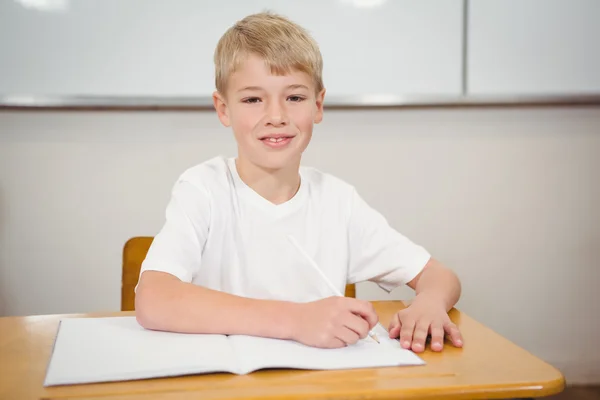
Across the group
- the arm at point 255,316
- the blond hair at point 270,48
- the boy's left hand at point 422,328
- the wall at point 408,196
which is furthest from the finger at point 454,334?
the wall at point 408,196

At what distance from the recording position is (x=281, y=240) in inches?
46.8

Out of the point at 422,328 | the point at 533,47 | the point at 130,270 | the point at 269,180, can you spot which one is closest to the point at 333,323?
→ the point at 422,328

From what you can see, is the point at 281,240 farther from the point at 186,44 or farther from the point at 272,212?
the point at 186,44

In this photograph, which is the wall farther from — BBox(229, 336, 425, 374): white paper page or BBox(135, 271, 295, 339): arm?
BBox(229, 336, 425, 374): white paper page

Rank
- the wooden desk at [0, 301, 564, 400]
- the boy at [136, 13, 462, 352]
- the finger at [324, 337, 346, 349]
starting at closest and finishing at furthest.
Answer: the wooden desk at [0, 301, 564, 400], the finger at [324, 337, 346, 349], the boy at [136, 13, 462, 352]

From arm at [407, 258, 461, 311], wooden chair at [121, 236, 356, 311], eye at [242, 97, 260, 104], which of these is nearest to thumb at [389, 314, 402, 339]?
arm at [407, 258, 461, 311]

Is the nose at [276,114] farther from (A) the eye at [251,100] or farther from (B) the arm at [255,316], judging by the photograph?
(B) the arm at [255,316]

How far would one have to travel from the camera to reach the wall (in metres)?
1.87

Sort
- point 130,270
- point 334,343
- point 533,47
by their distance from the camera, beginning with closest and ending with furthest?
1. point 334,343
2. point 130,270
3. point 533,47

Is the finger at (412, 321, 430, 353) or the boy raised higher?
the boy

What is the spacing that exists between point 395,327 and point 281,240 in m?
0.39

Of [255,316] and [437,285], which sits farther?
[437,285]

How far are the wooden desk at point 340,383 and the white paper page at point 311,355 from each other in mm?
11

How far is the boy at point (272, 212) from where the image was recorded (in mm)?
1086
